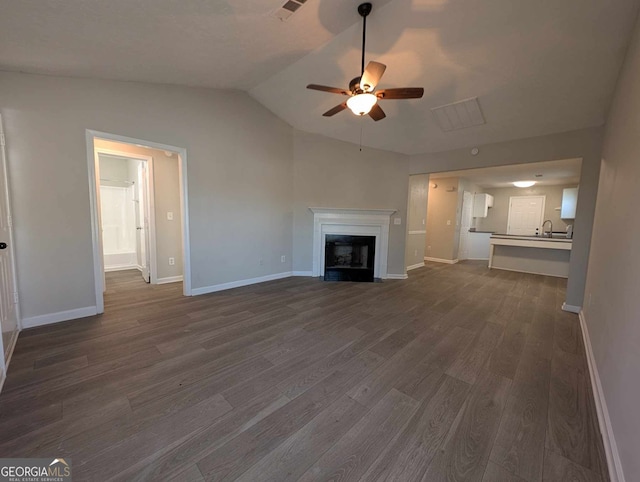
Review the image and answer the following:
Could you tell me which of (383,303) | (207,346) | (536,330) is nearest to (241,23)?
(207,346)

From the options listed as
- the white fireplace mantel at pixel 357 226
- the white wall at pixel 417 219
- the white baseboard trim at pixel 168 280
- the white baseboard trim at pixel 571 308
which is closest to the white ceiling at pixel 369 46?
the white fireplace mantel at pixel 357 226

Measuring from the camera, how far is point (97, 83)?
2818 millimetres

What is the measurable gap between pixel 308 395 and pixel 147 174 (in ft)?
14.2

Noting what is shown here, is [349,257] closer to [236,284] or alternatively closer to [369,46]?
[236,284]

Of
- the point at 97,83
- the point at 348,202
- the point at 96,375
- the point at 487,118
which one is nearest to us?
the point at 96,375

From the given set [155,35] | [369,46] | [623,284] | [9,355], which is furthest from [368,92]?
[9,355]

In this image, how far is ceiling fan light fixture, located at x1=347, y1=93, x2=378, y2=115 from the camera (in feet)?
7.20

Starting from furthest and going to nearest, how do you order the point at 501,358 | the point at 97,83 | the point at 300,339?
1. the point at 97,83
2. the point at 300,339
3. the point at 501,358

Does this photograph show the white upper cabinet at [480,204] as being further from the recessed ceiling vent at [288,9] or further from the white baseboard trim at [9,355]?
the white baseboard trim at [9,355]

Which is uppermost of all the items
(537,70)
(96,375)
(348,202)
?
(537,70)

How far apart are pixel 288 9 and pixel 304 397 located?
10.1ft

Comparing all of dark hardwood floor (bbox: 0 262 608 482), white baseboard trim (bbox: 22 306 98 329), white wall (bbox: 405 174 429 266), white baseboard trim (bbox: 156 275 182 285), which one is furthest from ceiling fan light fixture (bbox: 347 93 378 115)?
white baseboard trim (bbox: 156 275 182 285)

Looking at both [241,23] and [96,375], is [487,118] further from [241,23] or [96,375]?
[96,375]

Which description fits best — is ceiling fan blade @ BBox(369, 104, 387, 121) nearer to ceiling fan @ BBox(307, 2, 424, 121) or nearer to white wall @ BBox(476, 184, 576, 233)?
ceiling fan @ BBox(307, 2, 424, 121)
